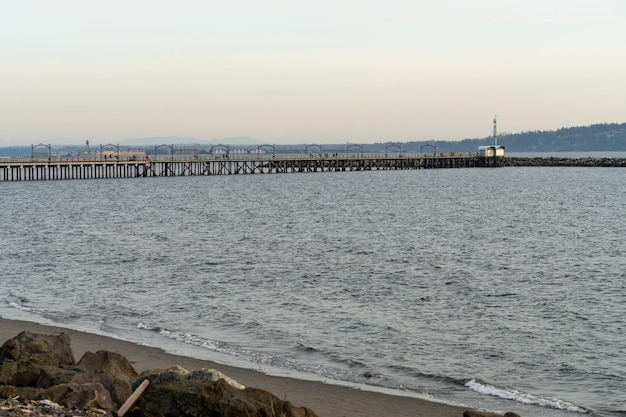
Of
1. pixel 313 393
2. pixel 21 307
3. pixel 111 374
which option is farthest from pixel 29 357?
pixel 21 307

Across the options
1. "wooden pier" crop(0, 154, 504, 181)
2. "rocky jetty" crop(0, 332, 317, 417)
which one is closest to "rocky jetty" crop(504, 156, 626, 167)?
"wooden pier" crop(0, 154, 504, 181)

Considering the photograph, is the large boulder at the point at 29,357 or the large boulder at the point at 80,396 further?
the large boulder at the point at 29,357

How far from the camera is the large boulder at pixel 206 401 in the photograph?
11086mm

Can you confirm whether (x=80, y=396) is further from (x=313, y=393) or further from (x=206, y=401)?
(x=313, y=393)

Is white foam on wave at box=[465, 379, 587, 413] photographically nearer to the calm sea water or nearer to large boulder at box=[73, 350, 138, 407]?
the calm sea water

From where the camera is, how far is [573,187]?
10606cm

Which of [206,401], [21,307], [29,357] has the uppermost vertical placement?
[206,401]

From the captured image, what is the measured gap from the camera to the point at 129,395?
12602 millimetres

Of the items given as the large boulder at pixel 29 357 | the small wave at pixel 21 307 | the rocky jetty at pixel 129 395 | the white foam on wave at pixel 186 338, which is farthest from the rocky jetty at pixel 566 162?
the rocky jetty at pixel 129 395

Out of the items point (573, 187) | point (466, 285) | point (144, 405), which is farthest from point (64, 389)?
point (573, 187)

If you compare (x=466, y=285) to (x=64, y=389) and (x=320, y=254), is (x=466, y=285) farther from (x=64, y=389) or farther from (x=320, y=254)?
(x=64, y=389)

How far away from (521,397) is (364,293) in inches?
472

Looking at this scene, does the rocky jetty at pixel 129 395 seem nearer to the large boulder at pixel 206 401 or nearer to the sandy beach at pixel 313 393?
the large boulder at pixel 206 401

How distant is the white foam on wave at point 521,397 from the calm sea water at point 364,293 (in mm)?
40
